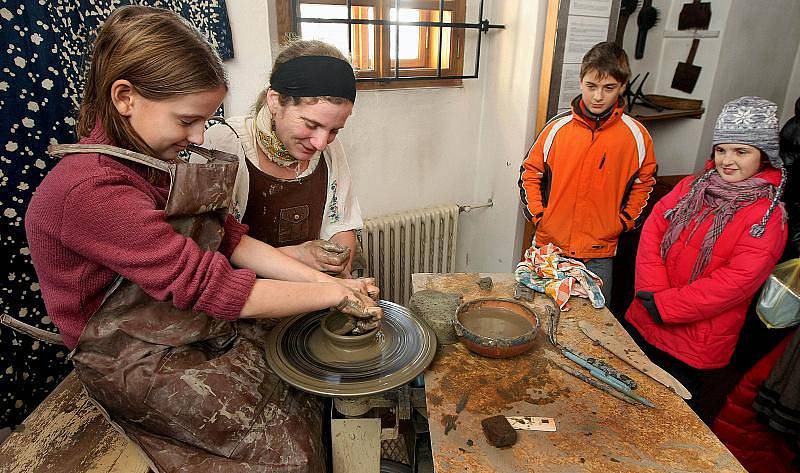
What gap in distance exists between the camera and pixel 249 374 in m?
1.28

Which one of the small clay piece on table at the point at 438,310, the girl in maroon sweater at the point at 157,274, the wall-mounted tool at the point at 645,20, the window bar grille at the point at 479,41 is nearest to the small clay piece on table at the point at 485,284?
the small clay piece on table at the point at 438,310

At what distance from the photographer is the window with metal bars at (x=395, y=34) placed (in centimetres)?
261

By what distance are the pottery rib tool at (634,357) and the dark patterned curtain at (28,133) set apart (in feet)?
6.38

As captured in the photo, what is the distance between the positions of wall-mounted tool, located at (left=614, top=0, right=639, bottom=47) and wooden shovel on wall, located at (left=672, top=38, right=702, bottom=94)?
0.55 m

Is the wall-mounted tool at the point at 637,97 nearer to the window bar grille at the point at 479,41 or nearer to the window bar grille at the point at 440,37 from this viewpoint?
the window bar grille at the point at 479,41

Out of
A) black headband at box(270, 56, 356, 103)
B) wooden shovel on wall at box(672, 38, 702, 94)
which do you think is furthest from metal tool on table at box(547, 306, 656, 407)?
wooden shovel on wall at box(672, 38, 702, 94)

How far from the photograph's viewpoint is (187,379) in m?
1.17

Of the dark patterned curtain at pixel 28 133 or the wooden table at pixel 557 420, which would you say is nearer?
the wooden table at pixel 557 420

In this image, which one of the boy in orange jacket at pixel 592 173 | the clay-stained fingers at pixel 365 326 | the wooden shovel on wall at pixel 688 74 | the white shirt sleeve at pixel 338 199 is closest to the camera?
the clay-stained fingers at pixel 365 326

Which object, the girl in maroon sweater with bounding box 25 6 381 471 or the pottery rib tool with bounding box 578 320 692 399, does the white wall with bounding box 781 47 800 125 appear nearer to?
the pottery rib tool with bounding box 578 320 692 399

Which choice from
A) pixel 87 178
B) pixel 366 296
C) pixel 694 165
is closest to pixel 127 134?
pixel 87 178

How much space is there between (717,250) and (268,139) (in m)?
1.92

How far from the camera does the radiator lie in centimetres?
306

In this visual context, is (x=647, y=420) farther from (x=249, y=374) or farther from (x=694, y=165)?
(x=694, y=165)
